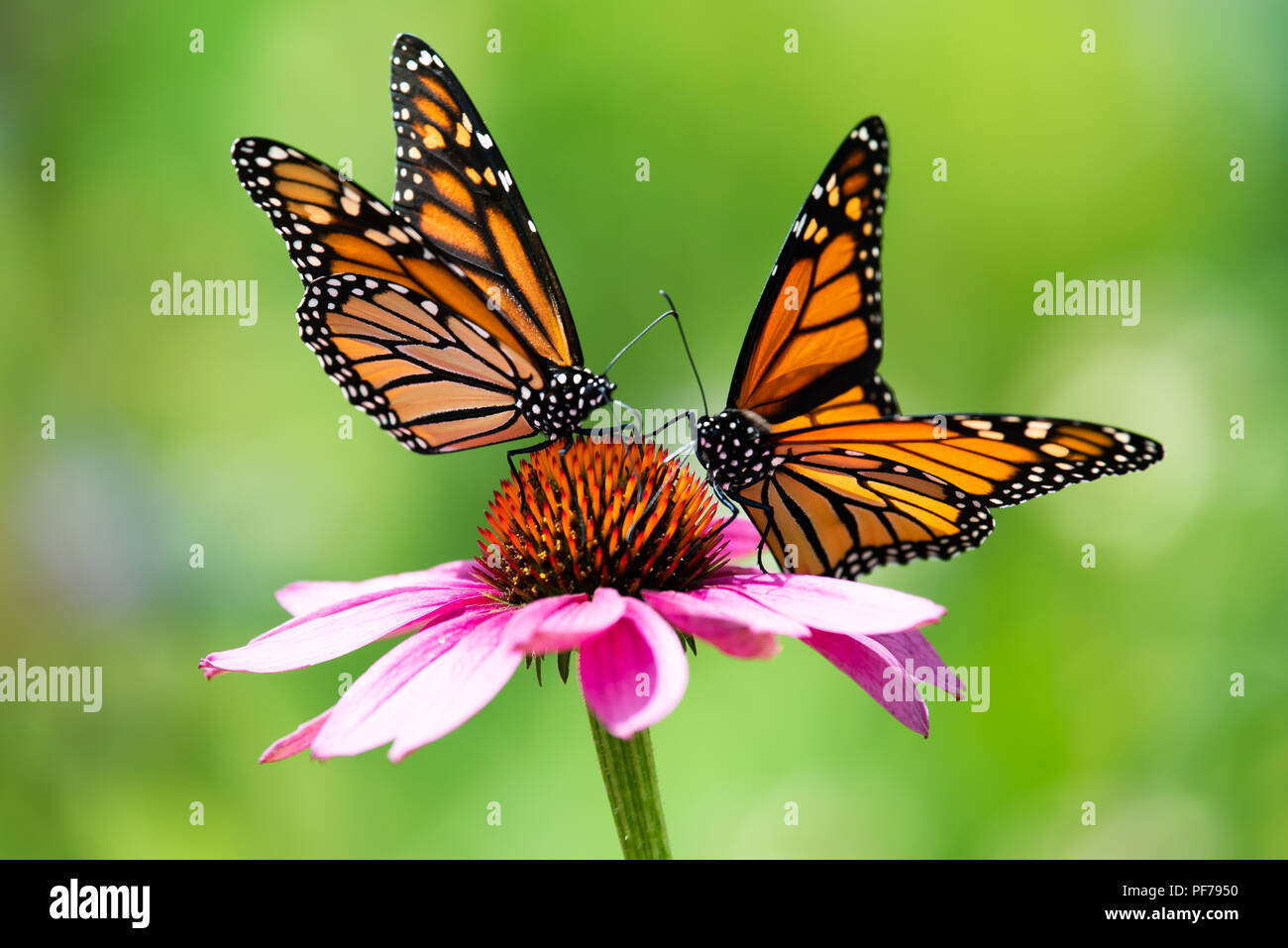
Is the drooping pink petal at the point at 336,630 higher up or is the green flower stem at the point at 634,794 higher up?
the drooping pink petal at the point at 336,630

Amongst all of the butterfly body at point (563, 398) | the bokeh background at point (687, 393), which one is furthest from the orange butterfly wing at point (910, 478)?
the bokeh background at point (687, 393)

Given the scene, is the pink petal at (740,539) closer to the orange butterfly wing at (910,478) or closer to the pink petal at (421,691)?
the orange butterfly wing at (910,478)

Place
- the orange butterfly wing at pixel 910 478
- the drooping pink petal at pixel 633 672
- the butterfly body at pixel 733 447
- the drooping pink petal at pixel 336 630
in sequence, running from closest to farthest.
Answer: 1. the drooping pink petal at pixel 633 672
2. the drooping pink petal at pixel 336 630
3. the orange butterfly wing at pixel 910 478
4. the butterfly body at pixel 733 447

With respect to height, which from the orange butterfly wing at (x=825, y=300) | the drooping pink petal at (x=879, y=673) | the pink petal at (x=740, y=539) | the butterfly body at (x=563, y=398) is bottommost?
the drooping pink petal at (x=879, y=673)

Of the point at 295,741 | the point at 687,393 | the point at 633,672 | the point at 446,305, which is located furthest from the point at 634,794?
the point at 687,393

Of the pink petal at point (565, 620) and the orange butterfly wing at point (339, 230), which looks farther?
the orange butterfly wing at point (339, 230)

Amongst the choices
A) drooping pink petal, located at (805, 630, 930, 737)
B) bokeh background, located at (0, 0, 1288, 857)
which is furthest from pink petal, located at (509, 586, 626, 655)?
bokeh background, located at (0, 0, 1288, 857)
